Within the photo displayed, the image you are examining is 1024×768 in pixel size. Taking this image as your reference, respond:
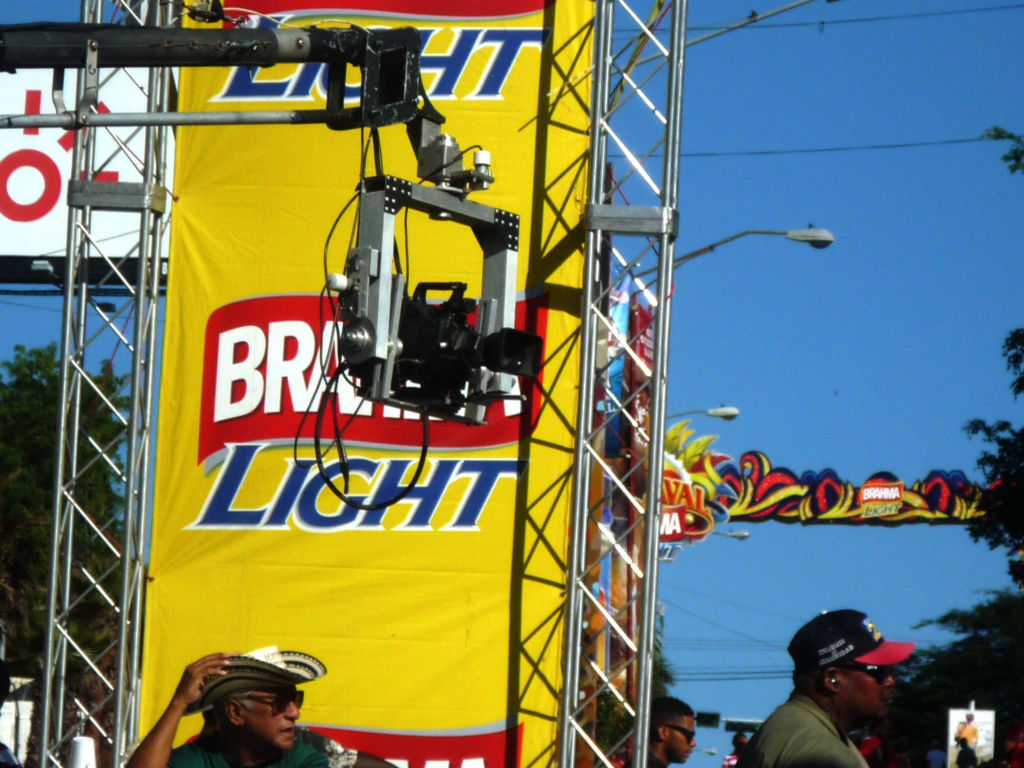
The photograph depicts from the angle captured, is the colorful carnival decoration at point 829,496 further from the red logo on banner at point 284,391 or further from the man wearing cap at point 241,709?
the man wearing cap at point 241,709

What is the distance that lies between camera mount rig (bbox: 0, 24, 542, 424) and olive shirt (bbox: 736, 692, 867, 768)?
271cm

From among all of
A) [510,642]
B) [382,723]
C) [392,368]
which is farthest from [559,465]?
[392,368]

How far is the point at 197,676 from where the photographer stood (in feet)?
18.5

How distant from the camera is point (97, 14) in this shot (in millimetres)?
10773

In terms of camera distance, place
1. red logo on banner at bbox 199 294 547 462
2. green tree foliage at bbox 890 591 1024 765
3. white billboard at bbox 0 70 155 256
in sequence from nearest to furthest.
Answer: red logo on banner at bbox 199 294 547 462 → white billboard at bbox 0 70 155 256 → green tree foliage at bbox 890 591 1024 765

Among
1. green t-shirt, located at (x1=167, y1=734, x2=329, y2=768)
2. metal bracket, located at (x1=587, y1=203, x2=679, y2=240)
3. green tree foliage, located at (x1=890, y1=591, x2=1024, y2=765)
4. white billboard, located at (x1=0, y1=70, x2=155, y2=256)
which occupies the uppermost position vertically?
white billboard, located at (x1=0, y1=70, x2=155, y2=256)

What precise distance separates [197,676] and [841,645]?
2148 mm

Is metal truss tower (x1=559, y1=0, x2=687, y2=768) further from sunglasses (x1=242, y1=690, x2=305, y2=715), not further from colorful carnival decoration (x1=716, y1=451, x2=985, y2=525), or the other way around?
colorful carnival decoration (x1=716, y1=451, x2=985, y2=525)

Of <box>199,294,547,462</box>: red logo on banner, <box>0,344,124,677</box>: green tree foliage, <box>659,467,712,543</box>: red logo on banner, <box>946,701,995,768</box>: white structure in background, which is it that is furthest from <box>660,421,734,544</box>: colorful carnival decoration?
<box>199,294,547,462</box>: red logo on banner

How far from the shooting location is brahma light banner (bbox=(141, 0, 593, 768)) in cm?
1051

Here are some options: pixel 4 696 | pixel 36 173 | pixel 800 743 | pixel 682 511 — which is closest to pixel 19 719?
pixel 36 173

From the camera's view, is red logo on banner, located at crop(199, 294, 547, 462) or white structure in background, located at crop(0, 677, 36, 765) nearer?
red logo on banner, located at crop(199, 294, 547, 462)

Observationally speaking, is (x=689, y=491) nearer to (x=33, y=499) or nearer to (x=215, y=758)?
(x=33, y=499)

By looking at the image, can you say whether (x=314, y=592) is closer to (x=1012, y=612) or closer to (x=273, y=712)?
(x=273, y=712)
